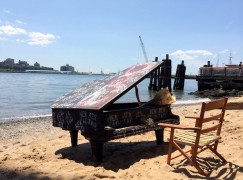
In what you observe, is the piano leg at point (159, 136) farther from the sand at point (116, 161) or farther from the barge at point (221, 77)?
the barge at point (221, 77)

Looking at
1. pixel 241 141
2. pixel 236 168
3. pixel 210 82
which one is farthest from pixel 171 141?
pixel 210 82

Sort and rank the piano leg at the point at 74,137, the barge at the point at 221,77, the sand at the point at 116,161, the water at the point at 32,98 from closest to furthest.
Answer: the sand at the point at 116,161
the piano leg at the point at 74,137
the water at the point at 32,98
the barge at the point at 221,77

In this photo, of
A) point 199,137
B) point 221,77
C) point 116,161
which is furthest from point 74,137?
point 221,77

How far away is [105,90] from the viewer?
6188 mm

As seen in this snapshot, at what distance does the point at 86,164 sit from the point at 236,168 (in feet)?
7.88

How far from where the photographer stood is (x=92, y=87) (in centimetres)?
681

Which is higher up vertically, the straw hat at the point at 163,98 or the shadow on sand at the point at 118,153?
the straw hat at the point at 163,98

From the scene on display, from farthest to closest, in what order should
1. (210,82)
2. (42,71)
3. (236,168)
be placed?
(42,71) < (210,82) < (236,168)

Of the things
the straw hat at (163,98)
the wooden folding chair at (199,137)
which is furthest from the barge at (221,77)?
the wooden folding chair at (199,137)

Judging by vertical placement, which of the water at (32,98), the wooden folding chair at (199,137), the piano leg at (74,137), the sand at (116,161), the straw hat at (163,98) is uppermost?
the straw hat at (163,98)

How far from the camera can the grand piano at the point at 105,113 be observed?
559cm

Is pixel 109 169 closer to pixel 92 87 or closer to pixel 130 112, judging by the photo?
pixel 130 112

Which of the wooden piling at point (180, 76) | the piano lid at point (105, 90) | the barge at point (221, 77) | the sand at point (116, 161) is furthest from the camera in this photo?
the wooden piling at point (180, 76)

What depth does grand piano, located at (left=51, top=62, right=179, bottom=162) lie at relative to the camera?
5.59 meters
